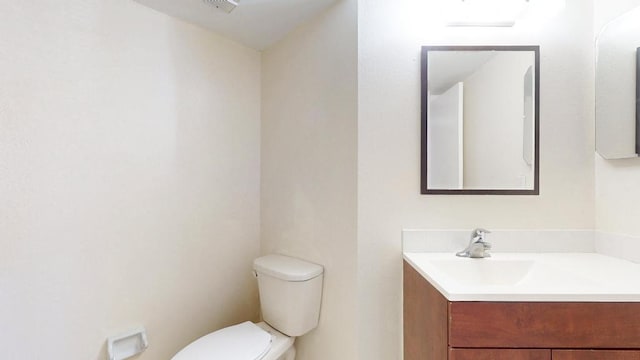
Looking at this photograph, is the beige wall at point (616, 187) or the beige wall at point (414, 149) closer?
the beige wall at point (616, 187)

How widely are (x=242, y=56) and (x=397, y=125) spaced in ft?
3.36

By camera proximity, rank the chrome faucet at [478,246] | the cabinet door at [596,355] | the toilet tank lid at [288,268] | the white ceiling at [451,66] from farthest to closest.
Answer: the toilet tank lid at [288,268] < the white ceiling at [451,66] < the chrome faucet at [478,246] < the cabinet door at [596,355]

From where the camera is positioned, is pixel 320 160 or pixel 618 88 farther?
pixel 320 160

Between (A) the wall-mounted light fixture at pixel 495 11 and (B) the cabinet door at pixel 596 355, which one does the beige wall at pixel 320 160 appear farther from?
(B) the cabinet door at pixel 596 355

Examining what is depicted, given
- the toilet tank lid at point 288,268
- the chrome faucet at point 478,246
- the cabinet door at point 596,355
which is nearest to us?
the cabinet door at point 596,355

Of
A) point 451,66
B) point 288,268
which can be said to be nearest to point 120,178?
point 288,268

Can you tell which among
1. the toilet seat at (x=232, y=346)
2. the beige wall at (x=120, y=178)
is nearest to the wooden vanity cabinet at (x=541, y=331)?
the toilet seat at (x=232, y=346)

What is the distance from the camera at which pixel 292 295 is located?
4.89 ft

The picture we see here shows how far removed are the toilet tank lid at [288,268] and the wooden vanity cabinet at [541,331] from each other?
74cm

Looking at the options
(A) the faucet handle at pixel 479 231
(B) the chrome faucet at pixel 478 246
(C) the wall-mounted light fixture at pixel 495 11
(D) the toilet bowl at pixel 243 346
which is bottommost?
(D) the toilet bowl at pixel 243 346

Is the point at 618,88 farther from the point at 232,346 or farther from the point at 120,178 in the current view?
the point at 120,178

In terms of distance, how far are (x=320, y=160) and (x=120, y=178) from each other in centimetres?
90

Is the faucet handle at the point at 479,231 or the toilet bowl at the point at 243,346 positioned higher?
the faucet handle at the point at 479,231

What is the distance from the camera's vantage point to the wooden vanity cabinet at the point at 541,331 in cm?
83
